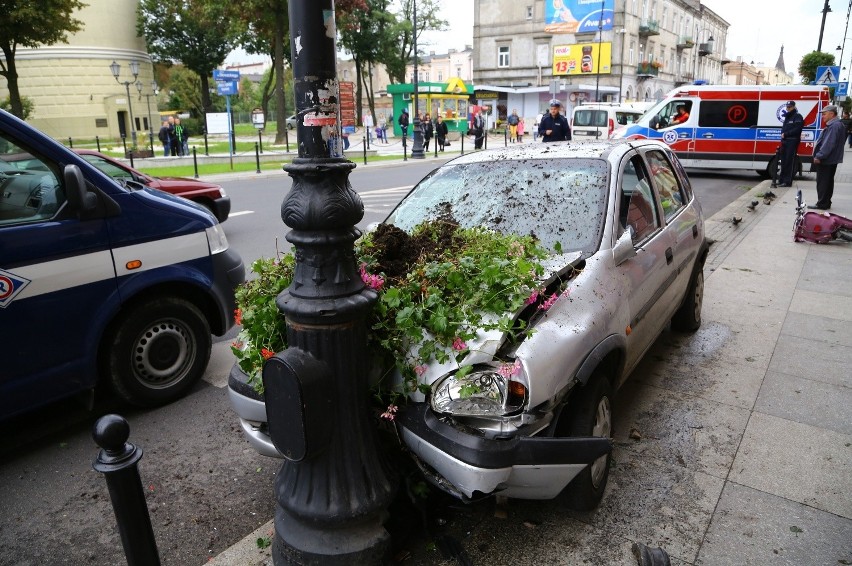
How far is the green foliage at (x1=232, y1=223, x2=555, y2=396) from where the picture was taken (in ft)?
8.82

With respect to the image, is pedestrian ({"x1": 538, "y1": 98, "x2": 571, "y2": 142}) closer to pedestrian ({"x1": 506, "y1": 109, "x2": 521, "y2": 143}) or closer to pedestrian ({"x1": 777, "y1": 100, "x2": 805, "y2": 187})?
pedestrian ({"x1": 777, "y1": 100, "x2": 805, "y2": 187})

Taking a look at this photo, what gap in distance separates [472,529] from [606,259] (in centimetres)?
159

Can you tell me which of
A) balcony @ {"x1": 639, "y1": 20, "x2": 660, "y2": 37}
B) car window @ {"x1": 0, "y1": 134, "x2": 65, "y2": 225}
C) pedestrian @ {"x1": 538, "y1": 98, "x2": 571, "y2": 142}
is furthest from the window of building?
car window @ {"x1": 0, "y1": 134, "x2": 65, "y2": 225}

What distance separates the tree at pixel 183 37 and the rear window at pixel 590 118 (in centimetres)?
3218

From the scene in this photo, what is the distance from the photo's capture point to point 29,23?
95.0 ft

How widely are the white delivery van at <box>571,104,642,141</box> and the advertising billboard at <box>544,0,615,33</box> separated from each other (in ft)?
101

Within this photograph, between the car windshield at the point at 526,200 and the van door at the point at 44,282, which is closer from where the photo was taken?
the van door at the point at 44,282

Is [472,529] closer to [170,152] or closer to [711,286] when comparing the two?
[711,286]

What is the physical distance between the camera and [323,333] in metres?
2.49

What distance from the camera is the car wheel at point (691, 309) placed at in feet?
17.9

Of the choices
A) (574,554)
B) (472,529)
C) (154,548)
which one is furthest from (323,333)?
(574,554)

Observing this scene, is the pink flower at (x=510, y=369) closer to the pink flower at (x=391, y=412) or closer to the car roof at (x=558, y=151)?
the pink flower at (x=391, y=412)

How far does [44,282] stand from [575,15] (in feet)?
204

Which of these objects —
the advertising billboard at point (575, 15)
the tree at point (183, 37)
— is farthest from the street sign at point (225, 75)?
the advertising billboard at point (575, 15)
